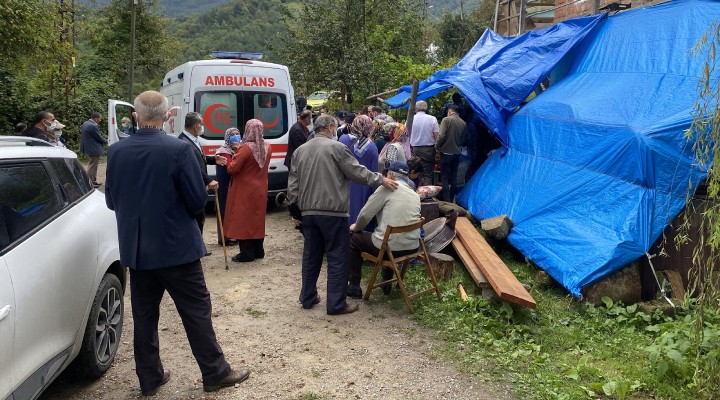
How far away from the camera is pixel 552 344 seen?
4.55 metres

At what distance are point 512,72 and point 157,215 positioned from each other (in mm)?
6517

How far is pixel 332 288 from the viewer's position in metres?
5.11

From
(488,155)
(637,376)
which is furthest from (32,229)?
(488,155)

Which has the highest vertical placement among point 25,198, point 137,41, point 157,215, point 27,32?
point 137,41

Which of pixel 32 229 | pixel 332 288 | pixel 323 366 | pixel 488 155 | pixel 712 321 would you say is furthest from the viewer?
pixel 488 155

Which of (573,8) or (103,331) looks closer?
(103,331)

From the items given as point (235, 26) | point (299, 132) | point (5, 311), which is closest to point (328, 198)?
point (5, 311)

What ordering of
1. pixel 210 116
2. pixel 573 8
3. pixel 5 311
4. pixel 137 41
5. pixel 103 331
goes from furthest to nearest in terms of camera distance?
1. pixel 137 41
2. pixel 573 8
3. pixel 210 116
4. pixel 103 331
5. pixel 5 311

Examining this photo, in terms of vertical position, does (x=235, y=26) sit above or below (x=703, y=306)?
above

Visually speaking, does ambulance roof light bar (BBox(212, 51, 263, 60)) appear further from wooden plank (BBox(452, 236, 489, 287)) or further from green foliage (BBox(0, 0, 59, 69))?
wooden plank (BBox(452, 236, 489, 287))

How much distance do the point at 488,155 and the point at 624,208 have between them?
3.84 m

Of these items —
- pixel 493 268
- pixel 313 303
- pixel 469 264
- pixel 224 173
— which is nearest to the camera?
pixel 313 303

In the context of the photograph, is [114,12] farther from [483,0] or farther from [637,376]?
[637,376]

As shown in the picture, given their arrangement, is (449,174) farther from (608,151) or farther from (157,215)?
(157,215)
